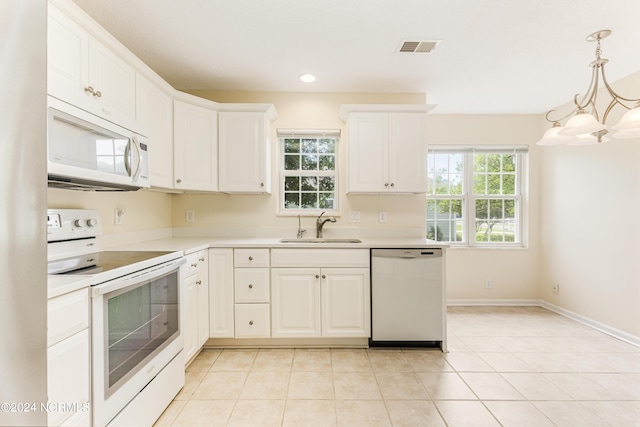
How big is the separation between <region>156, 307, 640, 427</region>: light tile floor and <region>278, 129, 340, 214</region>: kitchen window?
1495mm

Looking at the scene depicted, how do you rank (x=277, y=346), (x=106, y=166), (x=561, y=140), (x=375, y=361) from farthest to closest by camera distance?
(x=277, y=346) < (x=375, y=361) < (x=561, y=140) < (x=106, y=166)

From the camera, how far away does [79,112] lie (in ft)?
4.66

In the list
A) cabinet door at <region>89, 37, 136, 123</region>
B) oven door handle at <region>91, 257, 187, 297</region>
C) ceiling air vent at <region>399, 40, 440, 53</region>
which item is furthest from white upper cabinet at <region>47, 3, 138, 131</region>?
ceiling air vent at <region>399, 40, 440, 53</region>

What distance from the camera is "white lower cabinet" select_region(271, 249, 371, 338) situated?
2588 mm

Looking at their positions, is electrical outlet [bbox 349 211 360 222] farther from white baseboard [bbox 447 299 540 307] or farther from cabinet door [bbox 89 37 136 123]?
cabinet door [bbox 89 37 136 123]

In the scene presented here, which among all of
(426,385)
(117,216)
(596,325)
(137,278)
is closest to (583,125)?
(426,385)

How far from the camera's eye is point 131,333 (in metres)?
1.52

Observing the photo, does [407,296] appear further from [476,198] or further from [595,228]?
[595,228]

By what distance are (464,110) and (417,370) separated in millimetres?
3099

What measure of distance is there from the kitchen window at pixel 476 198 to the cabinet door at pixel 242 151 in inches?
92.4

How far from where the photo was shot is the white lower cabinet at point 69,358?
1072mm

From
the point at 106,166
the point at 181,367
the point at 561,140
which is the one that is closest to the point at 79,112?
the point at 106,166

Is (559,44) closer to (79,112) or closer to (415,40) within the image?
(415,40)

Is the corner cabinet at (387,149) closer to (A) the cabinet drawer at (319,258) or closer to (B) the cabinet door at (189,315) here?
(A) the cabinet drawer at (319,258)
